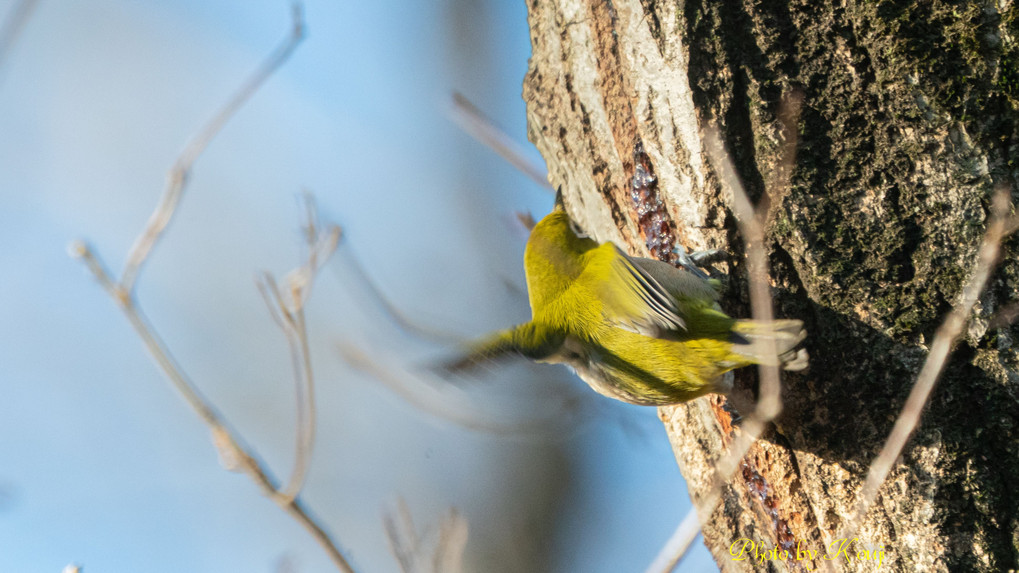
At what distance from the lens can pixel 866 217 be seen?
6.08 feet

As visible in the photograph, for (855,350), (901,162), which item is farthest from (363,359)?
(901,162)

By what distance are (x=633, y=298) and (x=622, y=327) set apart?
134 millimetres

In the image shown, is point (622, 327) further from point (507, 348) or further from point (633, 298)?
point (507, 348)

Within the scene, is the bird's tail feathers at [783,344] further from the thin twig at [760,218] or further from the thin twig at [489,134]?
the thin twig at [489,134]

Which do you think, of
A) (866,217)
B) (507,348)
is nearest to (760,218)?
(866,217)

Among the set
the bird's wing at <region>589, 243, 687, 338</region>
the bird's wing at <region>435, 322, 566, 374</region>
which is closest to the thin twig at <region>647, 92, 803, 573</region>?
the bird's wing at <region>589, 243, 687, 338</region>

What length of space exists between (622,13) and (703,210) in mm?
607

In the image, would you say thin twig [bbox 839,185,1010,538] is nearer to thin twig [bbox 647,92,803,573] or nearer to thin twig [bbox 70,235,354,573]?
thin twig [bbox 647,92,803,573]

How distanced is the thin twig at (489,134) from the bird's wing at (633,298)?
0.51 metres

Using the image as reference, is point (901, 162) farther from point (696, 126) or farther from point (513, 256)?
point (513, 256)

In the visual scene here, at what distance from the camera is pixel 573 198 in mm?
2699

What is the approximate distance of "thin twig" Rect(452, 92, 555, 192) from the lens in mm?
2408

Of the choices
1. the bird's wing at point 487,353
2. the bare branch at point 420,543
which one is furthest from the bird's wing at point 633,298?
the bare branch at point 420,543

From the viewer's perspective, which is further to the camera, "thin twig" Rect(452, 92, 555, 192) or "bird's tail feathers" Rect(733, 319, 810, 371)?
"thin twig" Rect(452, 92, 555, 192)
